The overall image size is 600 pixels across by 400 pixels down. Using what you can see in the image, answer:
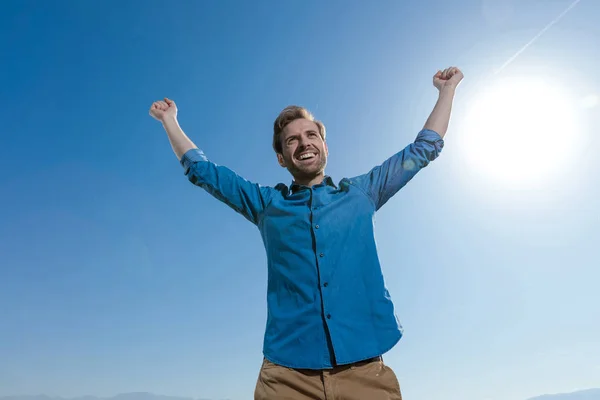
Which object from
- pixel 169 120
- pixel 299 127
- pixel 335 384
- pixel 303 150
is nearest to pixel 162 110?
pixel 169 120

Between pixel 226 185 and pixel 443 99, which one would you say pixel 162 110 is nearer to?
pixel 226 185

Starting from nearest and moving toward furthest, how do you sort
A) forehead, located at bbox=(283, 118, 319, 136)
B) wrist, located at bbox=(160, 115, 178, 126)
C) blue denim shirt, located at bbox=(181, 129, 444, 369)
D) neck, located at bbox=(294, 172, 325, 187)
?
blue denim shirt, located at bbox=(181, 129, 444, 369) → neck, located at bbox=(294, 172, 325, 187) → forehead, located at bbox=(283, 118, 319, 136) → wrist, located at bbox=(160, 115, 178, 126)

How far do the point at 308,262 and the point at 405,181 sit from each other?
117 centimetres

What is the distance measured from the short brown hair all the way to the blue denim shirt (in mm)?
627

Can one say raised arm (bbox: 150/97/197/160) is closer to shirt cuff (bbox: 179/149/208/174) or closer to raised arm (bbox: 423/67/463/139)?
shirt cuff (bbox: 179/149/208/174)

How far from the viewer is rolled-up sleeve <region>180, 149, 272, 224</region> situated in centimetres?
393

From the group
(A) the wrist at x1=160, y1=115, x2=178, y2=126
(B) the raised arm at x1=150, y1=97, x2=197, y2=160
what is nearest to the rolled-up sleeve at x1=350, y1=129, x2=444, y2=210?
(B) the raised arm at x1=150, y1=97, x2=197, y2=160

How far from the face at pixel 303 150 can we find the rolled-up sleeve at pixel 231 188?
37 cm

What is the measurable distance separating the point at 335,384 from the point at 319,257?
2.91 feet

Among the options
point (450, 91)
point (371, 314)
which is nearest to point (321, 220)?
point (371, 314)

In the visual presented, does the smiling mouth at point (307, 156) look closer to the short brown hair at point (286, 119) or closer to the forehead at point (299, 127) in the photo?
the forehead at point (299, 127)

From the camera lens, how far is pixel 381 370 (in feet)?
10.7

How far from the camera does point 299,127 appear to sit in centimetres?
435

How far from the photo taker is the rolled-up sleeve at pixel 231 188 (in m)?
3.93
